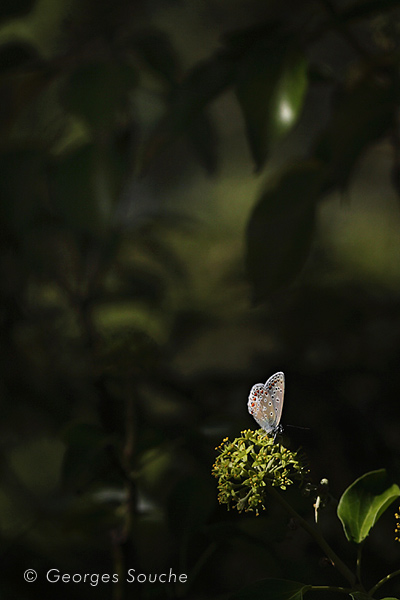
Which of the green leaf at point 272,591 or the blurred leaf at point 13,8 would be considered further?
the blurred leaf at point 13,8

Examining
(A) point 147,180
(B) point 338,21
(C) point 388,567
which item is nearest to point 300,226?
(B) point 338,21

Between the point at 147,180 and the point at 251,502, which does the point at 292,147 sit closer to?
the point at 147,180

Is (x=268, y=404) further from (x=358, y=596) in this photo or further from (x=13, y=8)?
(x=13, y=8)

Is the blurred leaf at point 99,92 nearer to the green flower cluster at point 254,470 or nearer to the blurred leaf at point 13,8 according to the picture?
the blurred leaf at point 13,8

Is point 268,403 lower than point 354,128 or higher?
lower

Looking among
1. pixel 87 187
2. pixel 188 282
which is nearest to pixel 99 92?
pixel 87 187

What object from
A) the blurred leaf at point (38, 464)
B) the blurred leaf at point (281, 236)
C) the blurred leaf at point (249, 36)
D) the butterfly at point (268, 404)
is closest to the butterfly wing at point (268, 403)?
the butterfly at point (268, 404)

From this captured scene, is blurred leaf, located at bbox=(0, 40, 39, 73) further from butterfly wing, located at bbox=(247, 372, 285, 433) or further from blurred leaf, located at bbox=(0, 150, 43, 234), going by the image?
butterfly wing, located at bbox=(247, 372, 285, 433)
